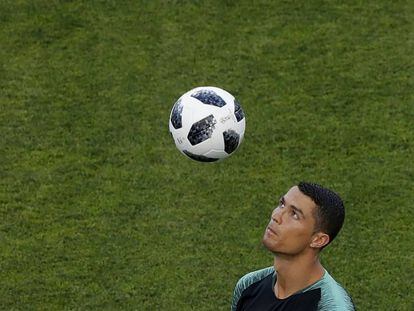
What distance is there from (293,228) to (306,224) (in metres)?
0.07

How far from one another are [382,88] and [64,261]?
4.01 m

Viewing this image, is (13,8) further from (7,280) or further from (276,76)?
(7,280)

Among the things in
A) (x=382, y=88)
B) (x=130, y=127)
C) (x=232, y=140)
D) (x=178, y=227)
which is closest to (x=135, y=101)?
Result: (x=130, y=127)

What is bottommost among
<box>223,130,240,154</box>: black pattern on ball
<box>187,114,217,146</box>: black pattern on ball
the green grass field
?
the green grass field

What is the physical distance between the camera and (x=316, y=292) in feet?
17.5

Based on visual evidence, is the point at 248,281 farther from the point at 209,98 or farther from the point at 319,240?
the point at 209,98

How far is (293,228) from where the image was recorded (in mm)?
5371

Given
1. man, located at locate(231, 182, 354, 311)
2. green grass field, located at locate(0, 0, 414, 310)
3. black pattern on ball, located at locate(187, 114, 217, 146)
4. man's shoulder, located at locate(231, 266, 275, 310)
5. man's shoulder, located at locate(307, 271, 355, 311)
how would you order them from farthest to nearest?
1. green grass field, located at locate(0, 0, 414, 310)
2. black pattern on ball, located at locate(187, 114, 217, 146)
3. man's shoulder, located at locate(231, 266, 275, 310)
4. man, located at locate(231, 182, 354, 311)
5. man's shoulder, located at locate(307, 271, 355, 311)

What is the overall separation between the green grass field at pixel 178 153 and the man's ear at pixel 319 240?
3.04m

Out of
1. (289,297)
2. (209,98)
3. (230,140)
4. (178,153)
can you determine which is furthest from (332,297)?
(178,153)

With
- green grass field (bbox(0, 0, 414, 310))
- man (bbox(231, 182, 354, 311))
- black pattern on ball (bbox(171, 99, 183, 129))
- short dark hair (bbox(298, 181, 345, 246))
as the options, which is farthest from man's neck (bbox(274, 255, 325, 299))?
green grass field (bbox(0, 0, 414, 310))

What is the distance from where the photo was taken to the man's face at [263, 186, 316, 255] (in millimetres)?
5359

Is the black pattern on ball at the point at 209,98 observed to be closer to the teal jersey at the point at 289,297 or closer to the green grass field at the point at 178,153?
the teal jersey at the point at 289,297

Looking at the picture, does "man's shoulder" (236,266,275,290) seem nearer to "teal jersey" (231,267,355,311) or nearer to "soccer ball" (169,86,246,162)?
"teal jersey" (231,267,355,311)
